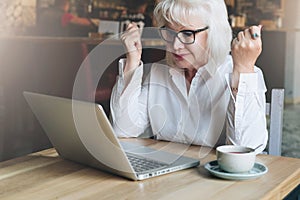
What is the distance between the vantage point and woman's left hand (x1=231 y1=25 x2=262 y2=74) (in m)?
1.24

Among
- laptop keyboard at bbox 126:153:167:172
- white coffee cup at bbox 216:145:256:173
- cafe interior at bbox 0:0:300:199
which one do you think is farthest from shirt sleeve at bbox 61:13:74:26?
white coffee cup at bbox 216:145:256:173

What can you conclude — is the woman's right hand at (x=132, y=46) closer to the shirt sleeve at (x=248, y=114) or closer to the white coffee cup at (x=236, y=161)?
the shirt sleeve at (x=248, y=114)

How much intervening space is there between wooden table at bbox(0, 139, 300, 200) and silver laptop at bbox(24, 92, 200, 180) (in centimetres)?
2

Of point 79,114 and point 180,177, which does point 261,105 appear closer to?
point 180,177

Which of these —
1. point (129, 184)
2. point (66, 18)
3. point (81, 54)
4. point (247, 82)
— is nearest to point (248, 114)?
point (247, 82)

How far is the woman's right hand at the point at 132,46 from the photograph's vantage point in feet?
4.80

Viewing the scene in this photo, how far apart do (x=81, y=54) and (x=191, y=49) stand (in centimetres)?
280

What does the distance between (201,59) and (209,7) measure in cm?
16

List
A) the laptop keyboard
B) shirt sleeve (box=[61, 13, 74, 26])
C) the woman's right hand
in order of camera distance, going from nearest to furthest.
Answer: the laptop keyboard
the woman's right hand
shirt sleeve (box=[61, 13, 74, 26])

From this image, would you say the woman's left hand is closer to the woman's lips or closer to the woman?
the woman

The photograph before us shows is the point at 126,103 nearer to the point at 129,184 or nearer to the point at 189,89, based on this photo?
the point at 189,89

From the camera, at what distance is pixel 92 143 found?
3.44 ft

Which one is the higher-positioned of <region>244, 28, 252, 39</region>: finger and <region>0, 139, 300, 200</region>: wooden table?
<region>244, 28, 252, 39</region>: finger

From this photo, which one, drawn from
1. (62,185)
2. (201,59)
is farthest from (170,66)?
(62,185)
